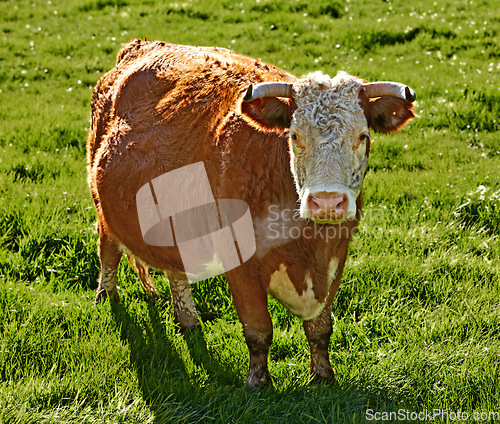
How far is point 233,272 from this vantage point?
401cm

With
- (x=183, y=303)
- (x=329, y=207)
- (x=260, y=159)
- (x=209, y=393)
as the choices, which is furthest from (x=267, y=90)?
(x=183, y=303)

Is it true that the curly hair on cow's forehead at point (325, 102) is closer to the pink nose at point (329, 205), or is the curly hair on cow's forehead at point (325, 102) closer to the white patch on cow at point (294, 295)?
the pink nose at point (329, 205)

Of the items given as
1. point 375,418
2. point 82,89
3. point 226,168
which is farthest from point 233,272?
point 82,89

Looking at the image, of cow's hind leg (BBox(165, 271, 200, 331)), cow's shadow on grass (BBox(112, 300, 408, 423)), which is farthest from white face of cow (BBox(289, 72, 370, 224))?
cow's hind leg (BBox(165, 271, 200, 331))

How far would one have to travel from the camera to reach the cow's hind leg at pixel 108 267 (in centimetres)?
545

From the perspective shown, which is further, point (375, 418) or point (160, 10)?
point (160, 10)

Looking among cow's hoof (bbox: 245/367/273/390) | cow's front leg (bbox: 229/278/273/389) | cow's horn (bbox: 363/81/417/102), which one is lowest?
cow's hoof (bbox: 245/367/273/390)

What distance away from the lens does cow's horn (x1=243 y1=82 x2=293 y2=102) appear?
3572 mm

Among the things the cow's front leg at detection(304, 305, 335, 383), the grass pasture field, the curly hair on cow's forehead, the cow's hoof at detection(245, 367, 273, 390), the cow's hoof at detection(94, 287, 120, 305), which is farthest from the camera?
the cow's hoof at detection(94, 287, 120, 305)

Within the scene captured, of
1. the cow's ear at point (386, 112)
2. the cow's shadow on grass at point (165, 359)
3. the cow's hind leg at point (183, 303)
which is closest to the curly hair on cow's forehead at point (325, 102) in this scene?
the cow's ear at point (386, 112)

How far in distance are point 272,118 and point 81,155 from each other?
4.79m

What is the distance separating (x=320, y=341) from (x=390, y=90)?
1.94 metres

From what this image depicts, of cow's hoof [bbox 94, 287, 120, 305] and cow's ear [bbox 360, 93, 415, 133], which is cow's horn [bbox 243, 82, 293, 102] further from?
cow's hoof [bbox 94, 287, 120, 305]

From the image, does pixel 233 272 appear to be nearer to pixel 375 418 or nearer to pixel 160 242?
pixel 160 242
